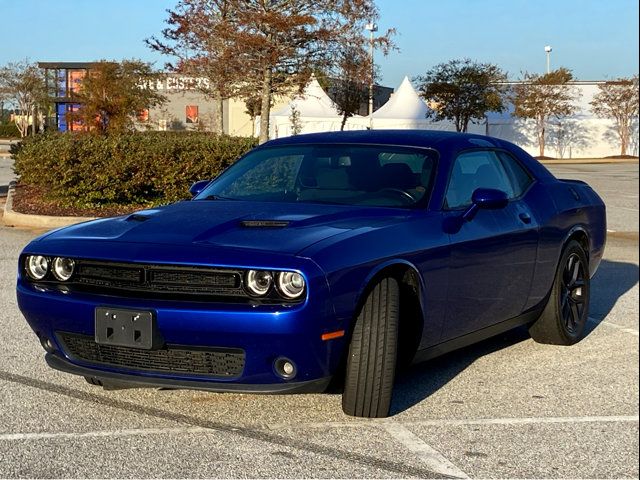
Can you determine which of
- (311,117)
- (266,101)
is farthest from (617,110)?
(266,101)

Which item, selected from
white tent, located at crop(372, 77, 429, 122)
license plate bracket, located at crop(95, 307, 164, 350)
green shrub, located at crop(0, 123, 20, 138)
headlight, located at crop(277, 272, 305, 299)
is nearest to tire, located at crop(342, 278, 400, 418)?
headlight, located at crop(277, 272, 305, 299)

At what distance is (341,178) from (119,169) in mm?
10408

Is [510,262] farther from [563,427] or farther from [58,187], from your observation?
[58,187]

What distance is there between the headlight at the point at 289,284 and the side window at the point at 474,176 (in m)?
1.45

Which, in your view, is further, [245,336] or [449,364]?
[449,364]

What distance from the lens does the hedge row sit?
50.7 ft

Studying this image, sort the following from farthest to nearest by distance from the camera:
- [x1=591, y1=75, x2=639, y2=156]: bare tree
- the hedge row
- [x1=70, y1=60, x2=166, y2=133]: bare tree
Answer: [x1=591, y1=75, x2=639, y2=156]: bare tree < [x1=70, y1=60, x2=166, y2=133]: bare tree < the hedge row

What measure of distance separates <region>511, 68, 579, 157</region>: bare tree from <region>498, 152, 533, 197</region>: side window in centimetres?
4586

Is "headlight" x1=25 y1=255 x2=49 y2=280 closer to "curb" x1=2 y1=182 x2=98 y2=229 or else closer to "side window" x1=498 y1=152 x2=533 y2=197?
"side window" x1=498 y1=152 x2=533 y2=197

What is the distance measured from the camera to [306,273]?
163 inches

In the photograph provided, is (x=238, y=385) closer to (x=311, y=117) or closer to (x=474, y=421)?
(x=474, y=421)

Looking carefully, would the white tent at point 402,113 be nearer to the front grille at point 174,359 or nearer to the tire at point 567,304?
the tire at point 567,304

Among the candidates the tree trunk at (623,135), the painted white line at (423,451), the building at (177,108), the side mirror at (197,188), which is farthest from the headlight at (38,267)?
the building at (177,108)

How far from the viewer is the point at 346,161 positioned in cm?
564
